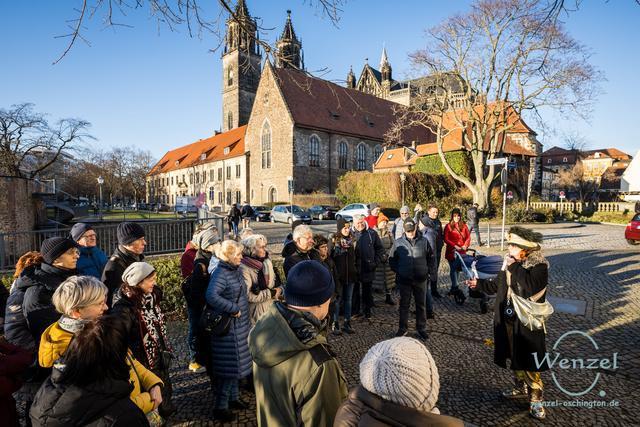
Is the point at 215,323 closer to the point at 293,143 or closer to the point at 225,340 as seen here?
the point at 225,340

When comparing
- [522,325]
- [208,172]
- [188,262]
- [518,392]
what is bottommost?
[518,392]

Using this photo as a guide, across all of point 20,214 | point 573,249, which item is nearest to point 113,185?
point 20,214

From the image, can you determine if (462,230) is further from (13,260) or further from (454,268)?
(13,260)

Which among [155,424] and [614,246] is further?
[614,246]

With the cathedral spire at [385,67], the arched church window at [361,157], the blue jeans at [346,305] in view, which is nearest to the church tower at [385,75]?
the cathedral spire at [385,67]

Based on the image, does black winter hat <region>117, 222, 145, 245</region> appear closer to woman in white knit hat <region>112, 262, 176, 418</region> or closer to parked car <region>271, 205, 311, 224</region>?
woman in white knit hat <region>112, 262, 176, 418</region>

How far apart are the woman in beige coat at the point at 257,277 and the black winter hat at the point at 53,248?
160 cm

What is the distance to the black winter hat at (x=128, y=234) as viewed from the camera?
146 inches

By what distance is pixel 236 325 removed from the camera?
3.41m

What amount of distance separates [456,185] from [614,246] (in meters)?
19.0

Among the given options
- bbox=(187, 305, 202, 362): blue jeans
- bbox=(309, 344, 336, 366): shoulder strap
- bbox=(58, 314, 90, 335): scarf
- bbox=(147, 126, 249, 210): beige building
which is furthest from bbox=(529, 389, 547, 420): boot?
bbox=(147, 126, 249, 210): beige building

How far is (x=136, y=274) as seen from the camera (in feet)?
9.11

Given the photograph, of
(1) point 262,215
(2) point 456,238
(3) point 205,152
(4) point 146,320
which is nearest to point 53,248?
(4) point 146,320

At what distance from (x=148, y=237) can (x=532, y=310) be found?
27.0ft
